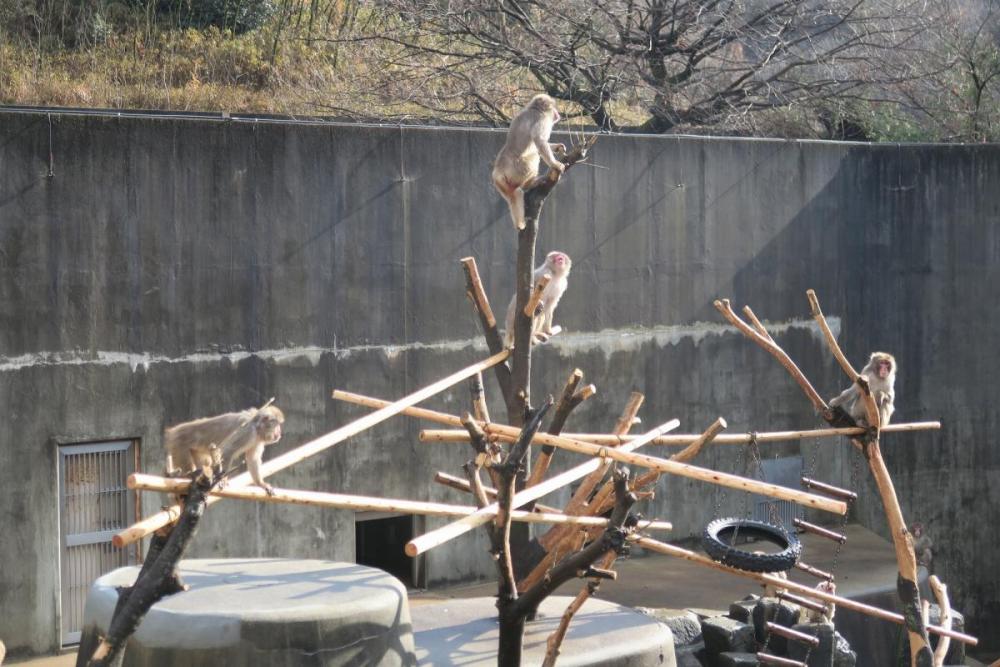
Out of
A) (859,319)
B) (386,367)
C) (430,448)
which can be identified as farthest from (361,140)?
(859,319)

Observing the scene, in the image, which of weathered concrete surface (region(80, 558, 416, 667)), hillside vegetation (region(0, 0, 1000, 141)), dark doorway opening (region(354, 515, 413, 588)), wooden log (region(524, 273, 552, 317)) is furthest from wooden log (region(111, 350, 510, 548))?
hillside vegetation (region(0, 0, 1000, 141))

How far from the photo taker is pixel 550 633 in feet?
28.0

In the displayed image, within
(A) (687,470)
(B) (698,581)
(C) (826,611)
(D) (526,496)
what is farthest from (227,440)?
(B) (698,581)

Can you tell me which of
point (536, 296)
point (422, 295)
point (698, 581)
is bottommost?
point (698, 581)

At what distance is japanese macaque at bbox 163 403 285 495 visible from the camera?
598 cm

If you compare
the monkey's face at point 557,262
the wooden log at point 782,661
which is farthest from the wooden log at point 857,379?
the monkey's face at point 557,262

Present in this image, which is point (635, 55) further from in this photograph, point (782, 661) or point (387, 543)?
point (782, 661)

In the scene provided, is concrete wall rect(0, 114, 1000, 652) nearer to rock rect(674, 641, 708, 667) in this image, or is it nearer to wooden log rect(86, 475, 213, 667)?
rock rect(674, 641, 708, 667)

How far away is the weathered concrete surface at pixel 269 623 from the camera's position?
6406 millimetres

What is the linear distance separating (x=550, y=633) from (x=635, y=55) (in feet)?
31.5

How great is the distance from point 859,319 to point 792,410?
1.50m

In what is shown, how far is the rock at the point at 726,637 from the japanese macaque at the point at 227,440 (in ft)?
16.4

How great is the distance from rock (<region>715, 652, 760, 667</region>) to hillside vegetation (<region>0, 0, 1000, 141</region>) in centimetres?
741

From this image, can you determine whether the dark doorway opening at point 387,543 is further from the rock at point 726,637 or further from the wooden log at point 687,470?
the wooden log at point 687,470
